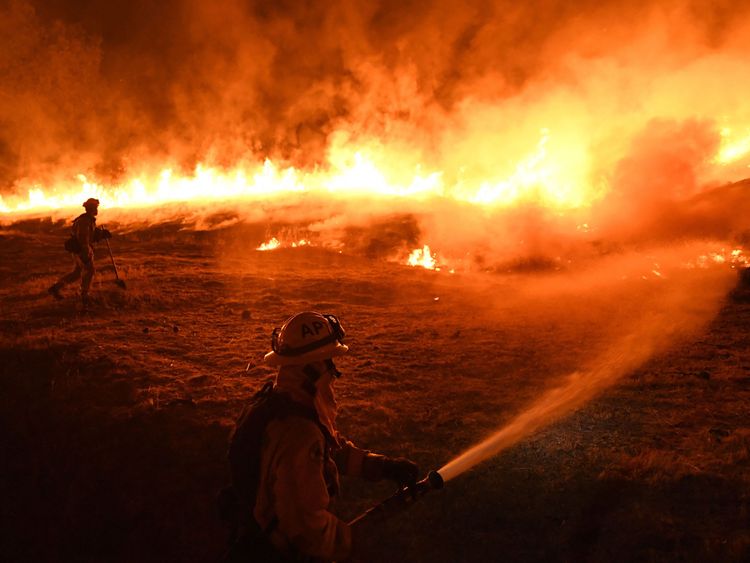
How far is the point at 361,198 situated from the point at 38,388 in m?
22.7

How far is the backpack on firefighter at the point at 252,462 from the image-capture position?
2586 millimetres

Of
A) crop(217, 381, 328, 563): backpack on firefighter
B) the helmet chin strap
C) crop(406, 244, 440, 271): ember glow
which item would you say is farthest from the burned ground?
crop(406, 244, 440, 271): ember glow

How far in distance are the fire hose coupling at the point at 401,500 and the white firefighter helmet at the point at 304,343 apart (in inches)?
40.5

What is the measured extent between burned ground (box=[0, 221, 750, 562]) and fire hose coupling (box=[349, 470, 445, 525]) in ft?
4.49

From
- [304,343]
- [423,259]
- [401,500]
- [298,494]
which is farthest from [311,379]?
[423,259]

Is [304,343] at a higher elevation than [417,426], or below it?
higher

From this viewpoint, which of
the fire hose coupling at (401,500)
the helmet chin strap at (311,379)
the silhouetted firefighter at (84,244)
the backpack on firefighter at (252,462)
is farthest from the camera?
the silhouetted firefighter at (84,244)

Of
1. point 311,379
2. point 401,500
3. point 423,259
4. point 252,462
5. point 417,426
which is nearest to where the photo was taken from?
point 252,462

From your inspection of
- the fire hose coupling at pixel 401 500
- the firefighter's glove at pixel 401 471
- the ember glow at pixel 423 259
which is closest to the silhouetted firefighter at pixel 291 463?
the fire hose coupling at pixel 401 500

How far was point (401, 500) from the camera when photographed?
311 cm

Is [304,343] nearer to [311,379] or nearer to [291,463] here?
[311,379]

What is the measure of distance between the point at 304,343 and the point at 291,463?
69 cm

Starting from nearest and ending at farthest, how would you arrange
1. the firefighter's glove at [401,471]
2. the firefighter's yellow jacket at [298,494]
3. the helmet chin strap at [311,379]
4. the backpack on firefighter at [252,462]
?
the firefighter's yellow jacket at [298,494] → the backpack on firefighter at [252,462] → the helmet chin strap at [311,379] → the firefighter's glove at [401,471]

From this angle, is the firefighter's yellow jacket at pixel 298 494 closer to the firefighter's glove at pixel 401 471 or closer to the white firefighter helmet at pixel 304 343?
the white firefighter helmet at pixel 304 343
